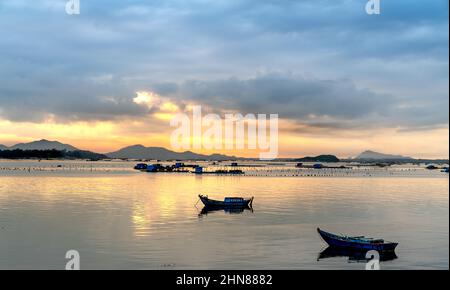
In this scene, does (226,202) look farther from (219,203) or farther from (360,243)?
(360,243)

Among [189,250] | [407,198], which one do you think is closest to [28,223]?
[189,250]

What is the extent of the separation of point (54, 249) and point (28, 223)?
15.3m

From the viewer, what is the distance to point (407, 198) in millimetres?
93000

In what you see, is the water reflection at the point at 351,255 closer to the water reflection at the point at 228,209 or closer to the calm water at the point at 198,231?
the calm water at the point at 198,231

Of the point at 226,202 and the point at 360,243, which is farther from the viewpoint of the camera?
the point at 226,202

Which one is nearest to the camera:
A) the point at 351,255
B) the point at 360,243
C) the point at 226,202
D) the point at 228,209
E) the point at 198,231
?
the point at 351,255

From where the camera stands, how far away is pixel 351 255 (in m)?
39.9

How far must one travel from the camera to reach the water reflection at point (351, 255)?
38594 mm

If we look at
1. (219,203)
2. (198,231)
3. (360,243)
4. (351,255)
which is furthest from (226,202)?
(351,255)

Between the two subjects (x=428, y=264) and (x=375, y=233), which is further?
(x=375, y=233)

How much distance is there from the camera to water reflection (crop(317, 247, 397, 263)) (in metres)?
38.6

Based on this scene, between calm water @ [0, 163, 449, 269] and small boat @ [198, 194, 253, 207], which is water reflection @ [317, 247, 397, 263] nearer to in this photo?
calm water @ [0, 163, 449, 269]

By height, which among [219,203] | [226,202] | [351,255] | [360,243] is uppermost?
[226,202]

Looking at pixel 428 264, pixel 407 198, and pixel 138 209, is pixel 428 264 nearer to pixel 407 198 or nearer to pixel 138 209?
pixel 138 209
